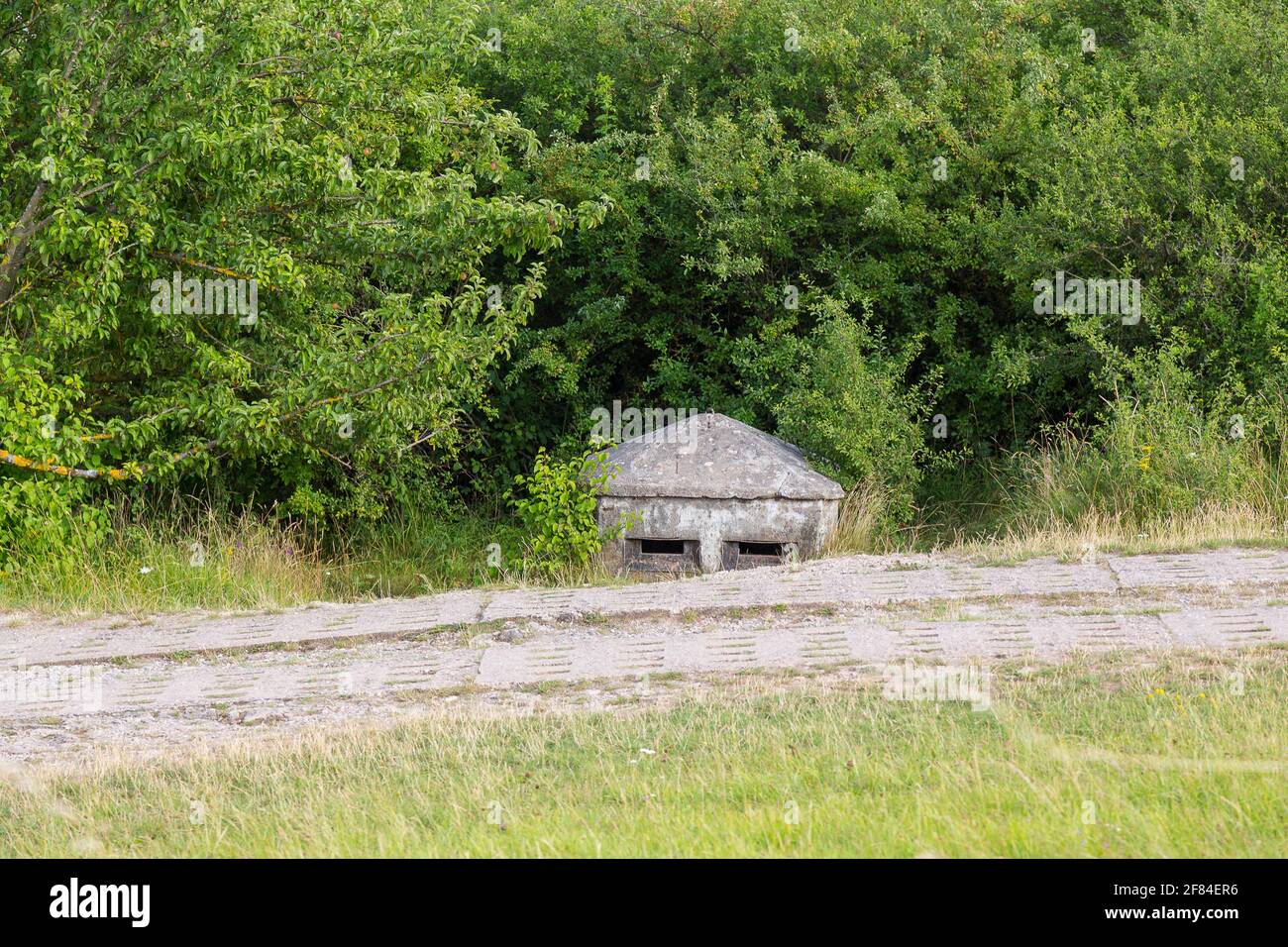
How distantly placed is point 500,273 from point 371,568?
14.3 ft

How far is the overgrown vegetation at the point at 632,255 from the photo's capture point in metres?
10.7

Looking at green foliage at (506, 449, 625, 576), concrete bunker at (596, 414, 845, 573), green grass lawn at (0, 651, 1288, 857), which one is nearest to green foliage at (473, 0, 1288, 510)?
concrete bunker at (596, 414, 845, 573)

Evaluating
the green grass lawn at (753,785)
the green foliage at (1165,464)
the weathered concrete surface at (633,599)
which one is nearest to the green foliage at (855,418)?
the green foliage at (1165,464)

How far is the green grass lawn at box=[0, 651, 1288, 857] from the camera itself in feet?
15.8

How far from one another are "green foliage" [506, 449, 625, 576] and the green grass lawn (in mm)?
5053

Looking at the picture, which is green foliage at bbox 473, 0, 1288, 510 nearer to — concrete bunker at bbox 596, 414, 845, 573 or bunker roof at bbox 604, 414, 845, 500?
bunker roof at bbox 604, 414, 845, 500

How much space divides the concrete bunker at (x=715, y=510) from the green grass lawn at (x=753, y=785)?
523cm

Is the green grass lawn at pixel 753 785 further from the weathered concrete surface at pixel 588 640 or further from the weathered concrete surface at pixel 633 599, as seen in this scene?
the weathered concrete surface at pixel 633 599

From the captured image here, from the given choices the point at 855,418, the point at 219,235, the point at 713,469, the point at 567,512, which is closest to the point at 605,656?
the point at 567,512

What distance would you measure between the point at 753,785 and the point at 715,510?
6.67 meters

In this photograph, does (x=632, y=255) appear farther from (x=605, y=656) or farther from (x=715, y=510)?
(x=605, y=656)

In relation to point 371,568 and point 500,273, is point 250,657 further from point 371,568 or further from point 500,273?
point 500,273

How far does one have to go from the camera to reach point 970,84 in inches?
601

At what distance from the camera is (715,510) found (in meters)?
12.0
